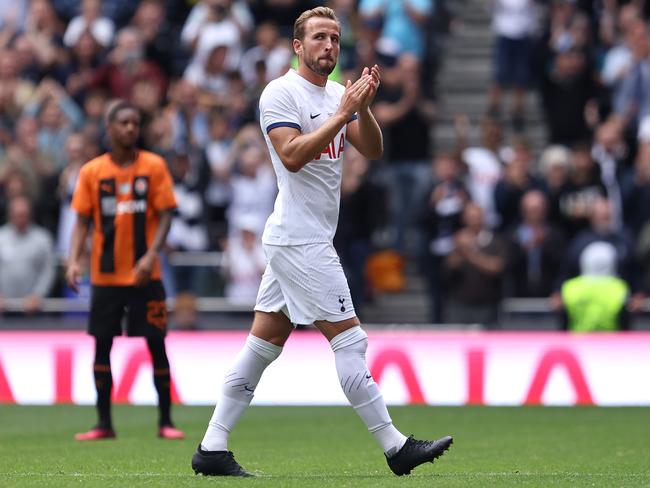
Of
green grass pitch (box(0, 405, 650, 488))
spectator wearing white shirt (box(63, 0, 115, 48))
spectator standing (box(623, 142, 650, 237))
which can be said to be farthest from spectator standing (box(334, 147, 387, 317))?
spectator wearing white shirt (box(63, 0, 115, 48))

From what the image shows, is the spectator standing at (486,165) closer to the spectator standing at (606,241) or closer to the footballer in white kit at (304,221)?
the spectator standing at (606,241)

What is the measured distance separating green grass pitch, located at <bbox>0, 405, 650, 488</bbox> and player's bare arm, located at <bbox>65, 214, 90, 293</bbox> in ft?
3.96

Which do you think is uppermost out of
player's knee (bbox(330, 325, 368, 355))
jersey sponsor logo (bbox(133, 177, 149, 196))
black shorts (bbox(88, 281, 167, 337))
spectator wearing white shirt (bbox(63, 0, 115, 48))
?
spectator wearing white shirt (bbox(63, 0, 115, 48))

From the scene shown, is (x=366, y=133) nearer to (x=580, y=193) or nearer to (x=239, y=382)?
(x=239, y=382)

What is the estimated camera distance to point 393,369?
621 inches

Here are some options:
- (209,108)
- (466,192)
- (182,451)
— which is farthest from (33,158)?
(182,451)

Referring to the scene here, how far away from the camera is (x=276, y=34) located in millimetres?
20328

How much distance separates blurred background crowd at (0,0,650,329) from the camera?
17500 millimetres

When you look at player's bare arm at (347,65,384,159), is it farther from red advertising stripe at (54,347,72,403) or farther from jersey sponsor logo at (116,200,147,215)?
red advertising stripe at (54,347,72,403)

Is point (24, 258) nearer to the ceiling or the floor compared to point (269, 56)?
nearer to the floor

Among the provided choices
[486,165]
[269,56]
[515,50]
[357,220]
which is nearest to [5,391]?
[357,220]

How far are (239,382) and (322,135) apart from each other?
153 centimetres

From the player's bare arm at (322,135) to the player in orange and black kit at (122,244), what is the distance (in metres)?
3.47

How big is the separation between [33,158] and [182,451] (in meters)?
9.51
